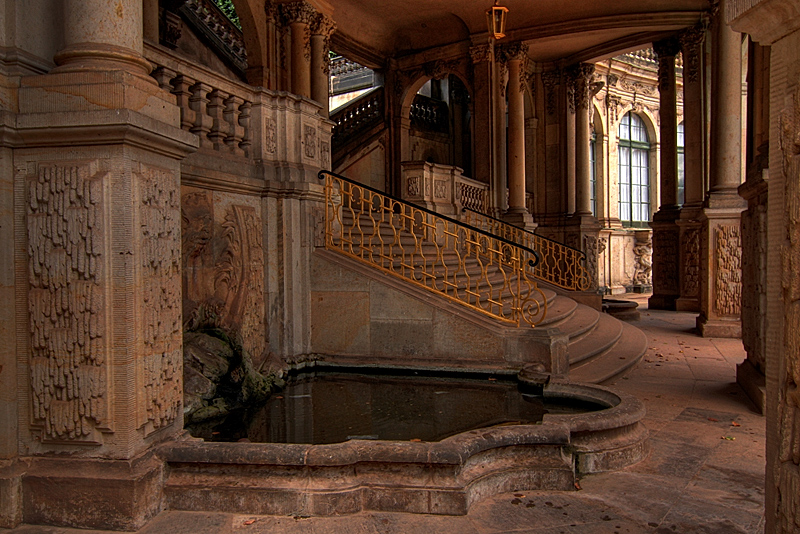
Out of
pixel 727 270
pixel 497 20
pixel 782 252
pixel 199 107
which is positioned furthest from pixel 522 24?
pixel 782 252

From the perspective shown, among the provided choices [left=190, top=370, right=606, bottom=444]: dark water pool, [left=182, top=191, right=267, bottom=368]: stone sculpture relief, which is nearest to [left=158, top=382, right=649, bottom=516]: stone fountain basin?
[left=190, top=370, right=606, bottom=444]: dark water pool

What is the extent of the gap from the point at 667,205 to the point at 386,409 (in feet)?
39.8

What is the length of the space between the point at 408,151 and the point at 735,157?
346 inches

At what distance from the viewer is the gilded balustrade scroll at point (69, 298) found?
10.1 feet

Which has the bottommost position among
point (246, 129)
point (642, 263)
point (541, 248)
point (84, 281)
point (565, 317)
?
point (565, 317)

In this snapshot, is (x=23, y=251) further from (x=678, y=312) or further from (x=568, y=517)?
(x=678, y=312)

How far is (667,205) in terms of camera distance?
1453 centimetres

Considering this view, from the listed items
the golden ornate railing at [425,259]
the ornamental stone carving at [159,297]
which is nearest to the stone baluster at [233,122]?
the golden ornate railing at [425,259]

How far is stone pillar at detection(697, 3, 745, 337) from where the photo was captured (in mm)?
9320

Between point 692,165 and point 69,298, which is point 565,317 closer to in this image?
point 69,298

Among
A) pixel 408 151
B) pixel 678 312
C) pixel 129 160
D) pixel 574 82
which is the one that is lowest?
pixel 678 312

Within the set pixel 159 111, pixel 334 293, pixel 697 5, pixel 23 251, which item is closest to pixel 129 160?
pixel 159 111

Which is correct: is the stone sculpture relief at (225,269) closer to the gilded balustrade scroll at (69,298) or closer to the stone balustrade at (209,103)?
the stone balustrade at (209,103)

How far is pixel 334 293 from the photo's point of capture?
655 centimetres
